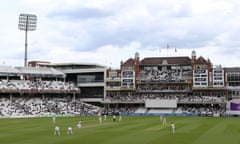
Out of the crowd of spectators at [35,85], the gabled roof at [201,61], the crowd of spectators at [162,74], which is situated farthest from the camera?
the crowd of spectators at [162,74]

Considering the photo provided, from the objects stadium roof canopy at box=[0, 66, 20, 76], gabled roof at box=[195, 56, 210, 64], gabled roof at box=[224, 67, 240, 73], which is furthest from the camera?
gabled roof at box=[195, 56, 210, 64]

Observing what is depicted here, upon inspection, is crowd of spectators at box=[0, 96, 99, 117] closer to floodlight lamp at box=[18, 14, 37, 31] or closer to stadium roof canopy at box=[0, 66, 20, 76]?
stadium roof canopy at box=[0, 66, 20, 76]

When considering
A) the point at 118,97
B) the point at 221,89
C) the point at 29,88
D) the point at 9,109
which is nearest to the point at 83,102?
the point at 118,97

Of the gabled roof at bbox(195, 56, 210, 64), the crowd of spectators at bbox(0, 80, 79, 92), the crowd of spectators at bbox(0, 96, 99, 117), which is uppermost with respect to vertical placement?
the gabled roof at bbox(195, 56, 210, 64)

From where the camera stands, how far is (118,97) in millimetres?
90500

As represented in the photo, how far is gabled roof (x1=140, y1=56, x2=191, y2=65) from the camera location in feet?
298

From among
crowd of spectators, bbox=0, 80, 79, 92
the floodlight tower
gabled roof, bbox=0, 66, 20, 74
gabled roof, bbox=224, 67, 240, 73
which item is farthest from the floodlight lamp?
gabled roof, bbox=224, 67, 240, 73

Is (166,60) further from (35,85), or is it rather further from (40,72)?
(35,85)

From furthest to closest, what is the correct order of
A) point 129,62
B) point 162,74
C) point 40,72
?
point 129,62 → point 40,72 → point 162,74

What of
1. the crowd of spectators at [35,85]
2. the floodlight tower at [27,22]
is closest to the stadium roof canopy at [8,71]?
the crowd of spectators at [35,85]

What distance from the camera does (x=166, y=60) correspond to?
302 ft

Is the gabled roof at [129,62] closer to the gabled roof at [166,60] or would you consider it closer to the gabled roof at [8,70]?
the gabled roof at [166,60]

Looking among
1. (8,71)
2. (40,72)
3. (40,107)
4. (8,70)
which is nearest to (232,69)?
(40,107)

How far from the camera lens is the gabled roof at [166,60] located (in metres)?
90.7
